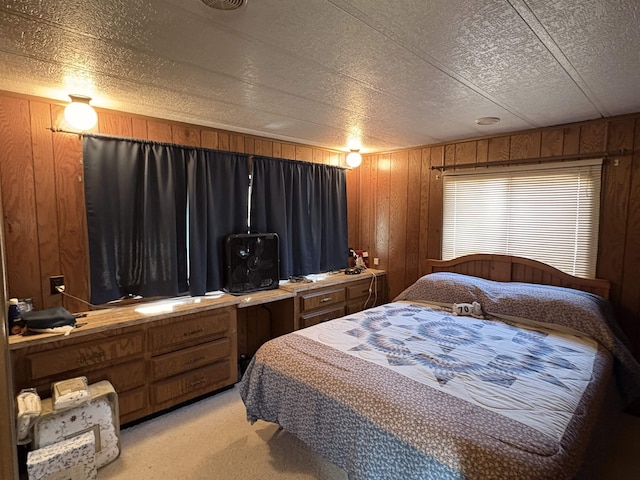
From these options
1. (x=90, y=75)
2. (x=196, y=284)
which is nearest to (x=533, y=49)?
(x=90, y=75)

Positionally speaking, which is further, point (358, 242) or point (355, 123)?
point (358, 242)

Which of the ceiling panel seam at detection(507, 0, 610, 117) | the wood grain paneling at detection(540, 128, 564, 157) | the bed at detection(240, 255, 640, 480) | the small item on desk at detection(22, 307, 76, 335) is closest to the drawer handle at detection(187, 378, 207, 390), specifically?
the bed at detection(240, 255, 640, 480)

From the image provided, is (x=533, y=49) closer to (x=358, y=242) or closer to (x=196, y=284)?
(x=196, y=284)

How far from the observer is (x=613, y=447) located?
231cm

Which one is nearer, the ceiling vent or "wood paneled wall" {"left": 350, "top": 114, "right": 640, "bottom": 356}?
the ceiling vent

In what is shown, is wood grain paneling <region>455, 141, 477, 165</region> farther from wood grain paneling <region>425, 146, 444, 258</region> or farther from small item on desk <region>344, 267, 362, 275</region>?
small item on desk <region>344, 267, 362, 275</region>

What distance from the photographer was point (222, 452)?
227 centimetres

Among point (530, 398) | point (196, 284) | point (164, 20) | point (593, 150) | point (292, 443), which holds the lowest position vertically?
point (292, 443)

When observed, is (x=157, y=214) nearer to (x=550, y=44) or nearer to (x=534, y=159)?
(x=550, y=44)

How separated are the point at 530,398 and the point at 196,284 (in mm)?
2559

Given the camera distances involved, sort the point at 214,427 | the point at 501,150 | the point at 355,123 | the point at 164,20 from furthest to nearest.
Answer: the point at 501,150
the point at 355,123
the point at 214,427
the point at 164,20

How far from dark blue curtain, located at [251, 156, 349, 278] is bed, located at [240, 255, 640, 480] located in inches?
47.5

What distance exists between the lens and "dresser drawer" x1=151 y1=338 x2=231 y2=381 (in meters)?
2.60

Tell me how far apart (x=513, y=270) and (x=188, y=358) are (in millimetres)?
3049
